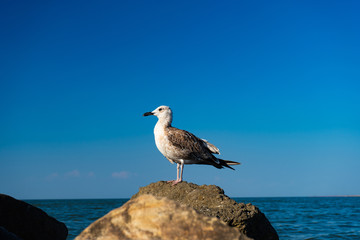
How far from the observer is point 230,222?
6.00 metres

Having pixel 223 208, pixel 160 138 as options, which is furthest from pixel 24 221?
pixel 223 208

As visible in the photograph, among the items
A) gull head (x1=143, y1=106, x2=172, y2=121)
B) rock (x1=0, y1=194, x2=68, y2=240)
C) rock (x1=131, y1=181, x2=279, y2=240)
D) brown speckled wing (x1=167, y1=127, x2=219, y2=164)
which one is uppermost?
gull head (x1=143, y1=106, x2=172, y2=121)

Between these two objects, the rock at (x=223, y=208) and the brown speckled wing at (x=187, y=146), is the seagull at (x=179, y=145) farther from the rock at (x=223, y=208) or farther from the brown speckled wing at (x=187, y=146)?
the rock at (x=223, y=208)

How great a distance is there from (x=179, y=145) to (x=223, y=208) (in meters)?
1.93

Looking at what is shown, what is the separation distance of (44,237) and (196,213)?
533 cm

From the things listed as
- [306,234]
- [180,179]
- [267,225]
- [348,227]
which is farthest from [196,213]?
A: [348,227]

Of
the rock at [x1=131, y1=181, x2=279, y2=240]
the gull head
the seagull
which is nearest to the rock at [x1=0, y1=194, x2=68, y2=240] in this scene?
the rock at [x1=131, y1=181, x2=279, y2=240]

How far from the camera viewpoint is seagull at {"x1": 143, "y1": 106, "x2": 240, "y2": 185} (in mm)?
7719

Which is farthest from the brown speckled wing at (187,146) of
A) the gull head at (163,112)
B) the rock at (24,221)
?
the rock at (24,221)

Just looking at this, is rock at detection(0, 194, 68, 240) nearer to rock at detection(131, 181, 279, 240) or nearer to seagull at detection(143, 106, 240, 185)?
rock at detection(131, 181, 279, 240)

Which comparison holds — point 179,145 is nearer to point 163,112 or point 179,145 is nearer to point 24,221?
point 163,112

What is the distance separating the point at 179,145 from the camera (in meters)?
7.70

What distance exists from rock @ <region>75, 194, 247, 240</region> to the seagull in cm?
427

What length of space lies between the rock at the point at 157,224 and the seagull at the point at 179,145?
4.27 meters
